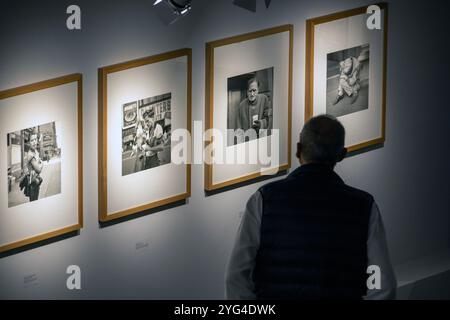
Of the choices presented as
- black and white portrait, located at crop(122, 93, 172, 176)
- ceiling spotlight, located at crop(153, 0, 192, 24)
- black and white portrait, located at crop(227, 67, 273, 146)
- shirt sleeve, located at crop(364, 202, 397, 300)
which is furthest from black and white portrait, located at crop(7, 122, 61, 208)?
shirt sleeve, located at crop(364, 202, 397, 300)

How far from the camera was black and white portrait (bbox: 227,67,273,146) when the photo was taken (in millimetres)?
6000

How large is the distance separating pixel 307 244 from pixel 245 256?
0.91ft

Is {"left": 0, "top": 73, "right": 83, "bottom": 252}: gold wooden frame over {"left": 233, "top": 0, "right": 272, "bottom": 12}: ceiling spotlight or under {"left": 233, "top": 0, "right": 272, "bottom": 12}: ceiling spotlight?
under

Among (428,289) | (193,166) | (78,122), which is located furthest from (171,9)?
(428,289)

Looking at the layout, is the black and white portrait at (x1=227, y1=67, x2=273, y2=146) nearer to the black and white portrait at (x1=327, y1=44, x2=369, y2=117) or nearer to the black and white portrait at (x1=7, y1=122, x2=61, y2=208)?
the black and white portrait at (x1=327, y1=44, x2=369, y2=117)

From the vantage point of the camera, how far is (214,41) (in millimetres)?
5820

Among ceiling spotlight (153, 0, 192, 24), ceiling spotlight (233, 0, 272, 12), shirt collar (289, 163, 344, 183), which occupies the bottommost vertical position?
shirt collar (289, 163, 344, 183)

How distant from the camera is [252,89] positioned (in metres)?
6.10

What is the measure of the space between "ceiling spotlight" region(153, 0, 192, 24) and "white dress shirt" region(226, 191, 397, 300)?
6.27ft

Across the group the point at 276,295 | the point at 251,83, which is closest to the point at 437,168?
the point at 251,83

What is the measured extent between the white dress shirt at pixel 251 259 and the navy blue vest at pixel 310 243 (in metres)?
0.04

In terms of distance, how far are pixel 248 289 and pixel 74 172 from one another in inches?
69.2

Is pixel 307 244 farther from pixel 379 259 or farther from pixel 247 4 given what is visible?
pixel 247 4

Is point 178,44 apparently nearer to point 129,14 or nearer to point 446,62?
point 129,14
